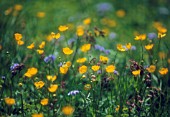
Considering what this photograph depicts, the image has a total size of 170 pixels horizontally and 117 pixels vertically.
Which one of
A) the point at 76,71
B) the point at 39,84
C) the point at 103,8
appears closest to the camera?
the point at 39,84

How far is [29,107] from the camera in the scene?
2.38 meters

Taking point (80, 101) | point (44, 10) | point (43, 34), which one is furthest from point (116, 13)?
point (80, 101)

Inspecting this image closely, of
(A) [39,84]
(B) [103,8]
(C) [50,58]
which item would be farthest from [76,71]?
(B) [103,8]

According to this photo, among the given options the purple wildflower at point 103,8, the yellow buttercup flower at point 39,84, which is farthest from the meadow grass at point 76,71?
the purple wildflower at point 103,8

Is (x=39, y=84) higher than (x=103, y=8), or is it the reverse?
(x=103, y=8)

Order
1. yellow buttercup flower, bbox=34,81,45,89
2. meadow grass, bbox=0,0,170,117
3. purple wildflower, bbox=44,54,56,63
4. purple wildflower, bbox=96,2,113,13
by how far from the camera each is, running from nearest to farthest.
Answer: yellow buttercup flower, bbox=34,81,45,89 < meadow grass, bbox=0,0,170,117 < purple wildflower, bbox=44,54,56,63 < purple wildflower, bbox=96,2,113,13

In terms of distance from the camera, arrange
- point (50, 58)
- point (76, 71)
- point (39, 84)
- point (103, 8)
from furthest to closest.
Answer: point (103, 8) → point (76, 71) → point (50, 58) → point (39, 84)

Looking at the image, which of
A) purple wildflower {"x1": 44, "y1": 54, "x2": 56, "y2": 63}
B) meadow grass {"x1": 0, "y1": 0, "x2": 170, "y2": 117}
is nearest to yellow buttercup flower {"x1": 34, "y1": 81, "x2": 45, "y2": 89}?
meadow grass {"x1": 0, "y1": 0, "x2": 170, "y2": 117}

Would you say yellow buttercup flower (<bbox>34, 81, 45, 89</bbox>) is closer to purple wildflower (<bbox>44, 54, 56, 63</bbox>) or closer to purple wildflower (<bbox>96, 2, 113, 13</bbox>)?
purple wildflower (<bbox>44, 54, 56, 63</bbox>)

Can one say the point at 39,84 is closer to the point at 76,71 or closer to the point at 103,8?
the point at 76,71

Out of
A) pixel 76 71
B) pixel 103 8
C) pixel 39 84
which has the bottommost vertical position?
pixel 76 71

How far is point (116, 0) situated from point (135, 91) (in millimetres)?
3427

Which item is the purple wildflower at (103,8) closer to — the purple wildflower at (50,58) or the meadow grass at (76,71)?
the meadow grass at (76,71)

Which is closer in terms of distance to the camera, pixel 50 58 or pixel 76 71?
pixel 50 58
